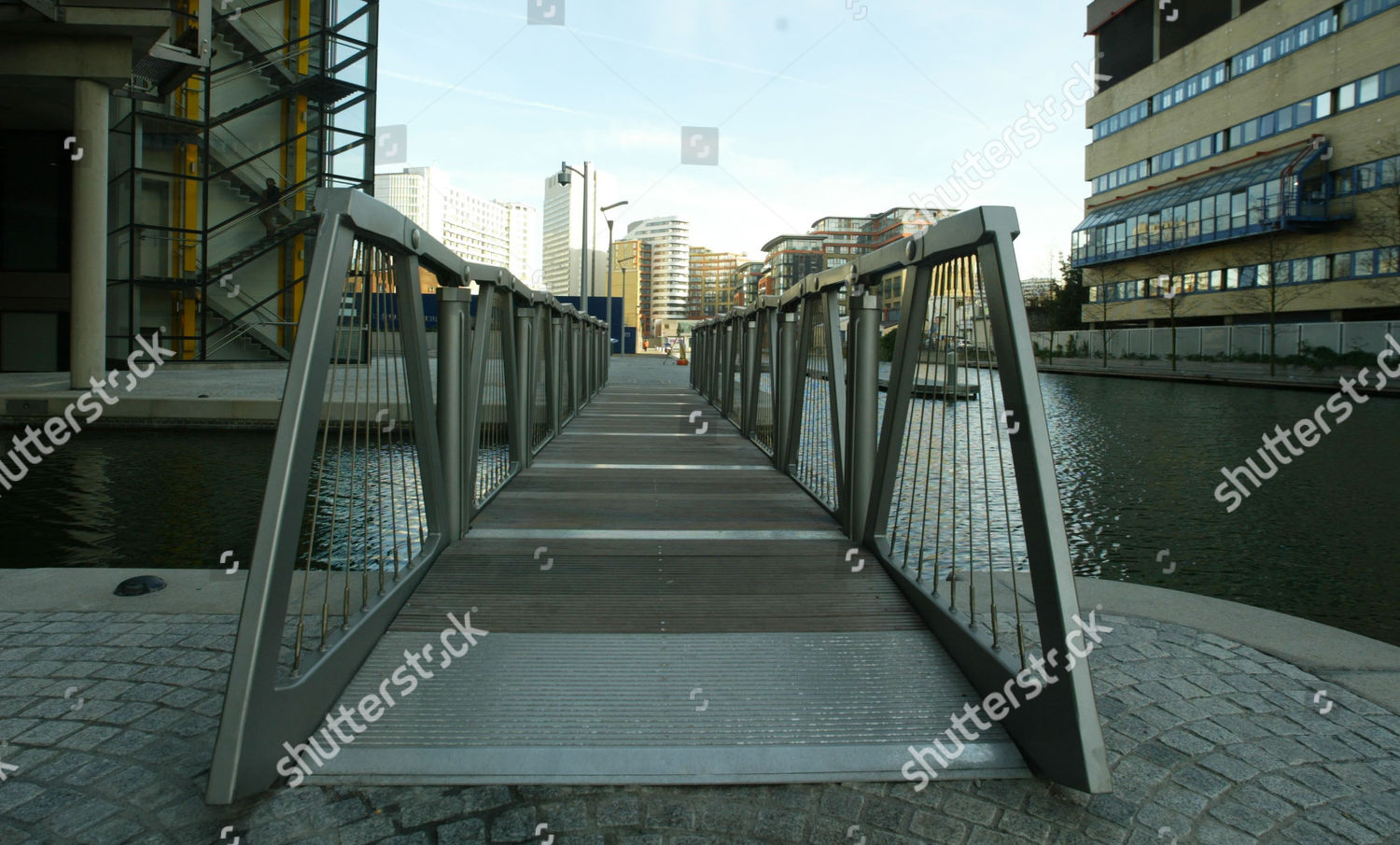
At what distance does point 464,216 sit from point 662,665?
162 ft

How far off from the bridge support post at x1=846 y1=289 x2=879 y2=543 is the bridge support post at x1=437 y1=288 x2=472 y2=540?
1841 mm

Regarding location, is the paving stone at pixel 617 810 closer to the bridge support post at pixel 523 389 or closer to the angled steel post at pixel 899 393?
the angled steel post at pixel 899 393

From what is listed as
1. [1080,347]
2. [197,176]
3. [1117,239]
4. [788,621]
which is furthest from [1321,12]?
[788,621]

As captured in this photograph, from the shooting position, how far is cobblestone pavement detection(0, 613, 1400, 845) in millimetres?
2215

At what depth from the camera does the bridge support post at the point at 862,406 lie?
4.27 m

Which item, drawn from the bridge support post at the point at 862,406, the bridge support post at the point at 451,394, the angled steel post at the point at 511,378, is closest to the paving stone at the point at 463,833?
the bridge support post at the point at 451,394

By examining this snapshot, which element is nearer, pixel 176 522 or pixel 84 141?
pixel 176 522

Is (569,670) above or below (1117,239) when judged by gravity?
Result: below

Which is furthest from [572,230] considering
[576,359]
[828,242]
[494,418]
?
[494,418]

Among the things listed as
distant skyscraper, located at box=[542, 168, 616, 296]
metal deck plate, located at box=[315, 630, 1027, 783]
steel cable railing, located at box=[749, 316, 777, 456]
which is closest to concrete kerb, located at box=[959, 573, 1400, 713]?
metal deck plate, located at box=[315, 630, 1027, 783]

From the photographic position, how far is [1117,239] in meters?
49.2

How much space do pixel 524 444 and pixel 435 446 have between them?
2649mm

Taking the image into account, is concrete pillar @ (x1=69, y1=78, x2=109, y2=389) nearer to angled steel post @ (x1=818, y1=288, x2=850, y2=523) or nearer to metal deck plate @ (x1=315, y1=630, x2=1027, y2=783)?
angled steel post @ (x1=818, y1=288, x2=850, y2=523)

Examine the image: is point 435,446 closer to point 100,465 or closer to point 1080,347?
point 100,465
